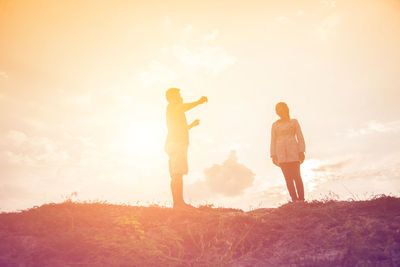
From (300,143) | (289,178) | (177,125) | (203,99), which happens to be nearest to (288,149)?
(300,143)

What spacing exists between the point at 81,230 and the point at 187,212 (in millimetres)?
2210

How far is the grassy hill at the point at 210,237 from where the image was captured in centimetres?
477

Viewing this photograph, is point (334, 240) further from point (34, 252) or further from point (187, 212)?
point (34, 252)

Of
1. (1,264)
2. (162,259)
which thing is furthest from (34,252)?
(162,259)

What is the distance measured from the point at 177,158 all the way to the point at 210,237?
2.49m

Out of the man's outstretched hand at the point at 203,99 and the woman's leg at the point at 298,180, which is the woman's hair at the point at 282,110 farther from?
the man's outstretched hand at the point at 203,99

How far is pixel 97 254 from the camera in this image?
5.11 metres

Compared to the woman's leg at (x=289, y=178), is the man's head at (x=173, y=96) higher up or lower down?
higher up

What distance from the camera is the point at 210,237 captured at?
5816 millimetres

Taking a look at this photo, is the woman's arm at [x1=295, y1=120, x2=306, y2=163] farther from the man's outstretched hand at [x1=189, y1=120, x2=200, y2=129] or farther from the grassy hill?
the man's outstretched hand at [x1=189, y1=120, x2=200, y2=129]

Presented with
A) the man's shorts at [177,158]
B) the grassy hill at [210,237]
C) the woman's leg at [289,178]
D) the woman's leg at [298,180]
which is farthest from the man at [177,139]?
the woman's leg at [298,180]

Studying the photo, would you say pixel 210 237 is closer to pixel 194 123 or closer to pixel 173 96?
pixel 194 123

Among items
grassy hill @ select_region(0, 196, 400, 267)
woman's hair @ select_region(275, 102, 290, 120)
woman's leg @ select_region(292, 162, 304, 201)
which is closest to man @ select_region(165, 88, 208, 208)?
grassy hill @ select_region(0, 196, 400, 267)

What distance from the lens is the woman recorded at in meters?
7.93
